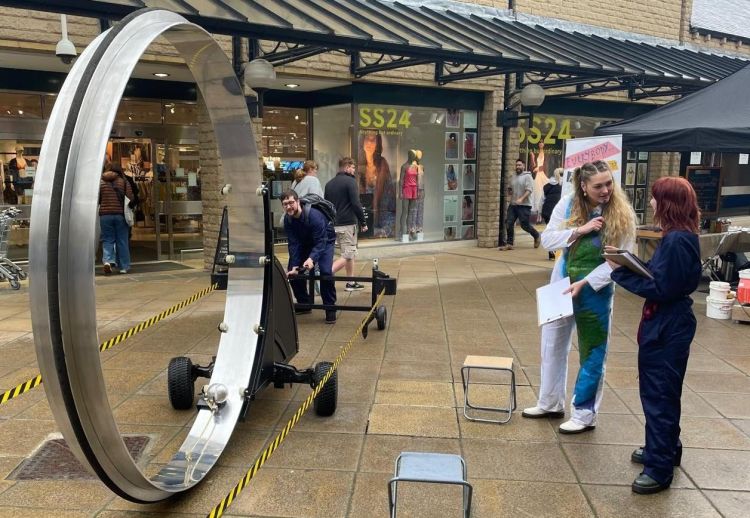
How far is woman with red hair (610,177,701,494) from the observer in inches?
140

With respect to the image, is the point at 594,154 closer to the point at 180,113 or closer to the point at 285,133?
the point at 285,133

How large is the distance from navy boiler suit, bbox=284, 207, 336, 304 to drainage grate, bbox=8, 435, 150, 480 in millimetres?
3054

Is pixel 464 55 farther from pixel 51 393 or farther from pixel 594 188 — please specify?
pixel 51 393

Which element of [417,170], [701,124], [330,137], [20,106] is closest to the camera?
[701,124]

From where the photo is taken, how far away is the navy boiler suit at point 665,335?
A: 3555 millimetres

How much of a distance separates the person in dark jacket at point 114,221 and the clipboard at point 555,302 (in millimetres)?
8424

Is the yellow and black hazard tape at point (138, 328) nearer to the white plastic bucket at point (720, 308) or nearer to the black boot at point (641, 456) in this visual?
the black boot at point (641, 456)

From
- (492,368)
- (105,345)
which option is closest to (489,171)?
(492,368)

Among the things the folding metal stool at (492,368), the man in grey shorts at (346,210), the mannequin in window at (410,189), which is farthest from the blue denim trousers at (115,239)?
the folding metal stool at (492,368)

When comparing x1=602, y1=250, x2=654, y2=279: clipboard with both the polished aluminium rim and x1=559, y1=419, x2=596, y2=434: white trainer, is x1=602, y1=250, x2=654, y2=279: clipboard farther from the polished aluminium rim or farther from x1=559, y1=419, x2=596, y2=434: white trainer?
the polished aluminium rim

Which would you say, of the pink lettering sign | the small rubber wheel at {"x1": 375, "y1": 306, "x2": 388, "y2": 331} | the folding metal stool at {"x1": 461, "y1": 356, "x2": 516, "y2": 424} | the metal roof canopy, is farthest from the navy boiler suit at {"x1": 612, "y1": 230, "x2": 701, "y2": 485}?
the metal roof canopy

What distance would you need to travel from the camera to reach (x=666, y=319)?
11.9ft

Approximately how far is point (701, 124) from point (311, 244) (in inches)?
231

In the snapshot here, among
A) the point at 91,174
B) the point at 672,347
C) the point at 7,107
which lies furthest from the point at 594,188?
the point at 7,107
